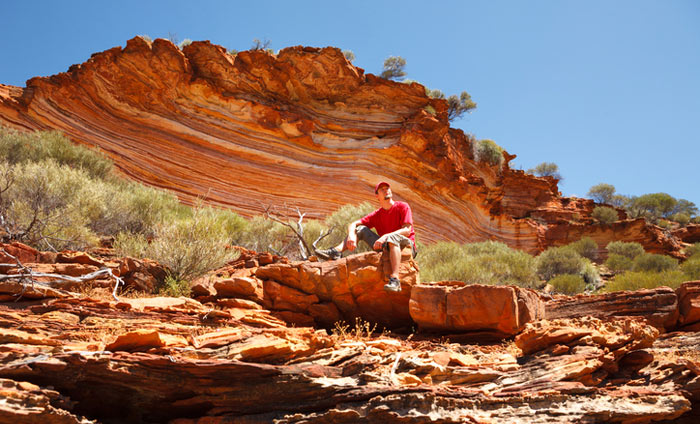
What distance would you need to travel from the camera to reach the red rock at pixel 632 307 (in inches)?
224

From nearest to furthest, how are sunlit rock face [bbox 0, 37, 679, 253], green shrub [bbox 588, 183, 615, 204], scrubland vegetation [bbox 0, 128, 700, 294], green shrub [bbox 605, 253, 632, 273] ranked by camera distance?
scrubland vegetation [bbox 0, 128, 700, 294], sunlit rock face [bbox 0, 37, 679, 253], green shrub [bbox 605, 253, 632, 273], green shrub [bbox 588, 183, 615, 204]

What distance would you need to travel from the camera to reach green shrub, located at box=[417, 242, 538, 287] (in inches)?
476

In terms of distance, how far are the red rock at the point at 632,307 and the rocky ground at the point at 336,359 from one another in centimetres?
2

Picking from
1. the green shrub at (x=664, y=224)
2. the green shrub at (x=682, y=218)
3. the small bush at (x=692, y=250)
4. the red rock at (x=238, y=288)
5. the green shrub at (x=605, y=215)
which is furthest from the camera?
the green shrub at (x=682, y=218)

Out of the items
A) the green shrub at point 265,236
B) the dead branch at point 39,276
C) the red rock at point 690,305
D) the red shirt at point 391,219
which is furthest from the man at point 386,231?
the green shrub at point 265,236

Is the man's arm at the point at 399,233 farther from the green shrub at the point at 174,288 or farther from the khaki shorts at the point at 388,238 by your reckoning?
the green shrub at the point at 174,288

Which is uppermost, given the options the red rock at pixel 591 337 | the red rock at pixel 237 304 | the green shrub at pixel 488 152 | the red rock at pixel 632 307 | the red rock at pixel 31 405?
the green shrub at pixel 488 152

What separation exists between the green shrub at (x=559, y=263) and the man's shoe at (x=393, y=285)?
1480 centimetres

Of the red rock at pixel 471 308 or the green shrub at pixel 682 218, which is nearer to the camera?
the red rock at pixel 471 308

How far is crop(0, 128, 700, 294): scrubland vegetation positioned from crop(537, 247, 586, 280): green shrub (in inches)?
1.6

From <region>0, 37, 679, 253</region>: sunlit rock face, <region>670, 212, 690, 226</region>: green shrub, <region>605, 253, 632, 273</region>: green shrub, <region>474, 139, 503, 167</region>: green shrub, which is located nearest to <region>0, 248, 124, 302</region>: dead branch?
<region>0, 37, 679, 253</region>: sunlit rock face

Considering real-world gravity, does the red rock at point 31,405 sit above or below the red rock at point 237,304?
below

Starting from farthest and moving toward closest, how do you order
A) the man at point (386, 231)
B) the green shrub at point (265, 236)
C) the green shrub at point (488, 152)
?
the green shrub at point (488, 152) → the green shrub at point (265, 236) → the man at point (386, 231)

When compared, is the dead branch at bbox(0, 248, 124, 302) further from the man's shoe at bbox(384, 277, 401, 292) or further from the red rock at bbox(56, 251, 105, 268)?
the man's shoe at bbox(384, 277, 401, 292)
